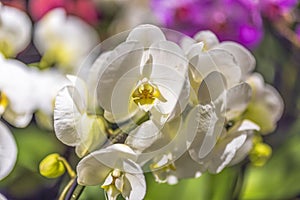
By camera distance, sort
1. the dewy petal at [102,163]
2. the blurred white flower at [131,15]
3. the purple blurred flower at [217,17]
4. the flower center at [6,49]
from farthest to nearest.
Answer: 1. the blurred white flower at [131,15]
2. the purple blurred flower at [217,17]
3. the flower center at [6,49]
4. the dewy petal at [102,163]

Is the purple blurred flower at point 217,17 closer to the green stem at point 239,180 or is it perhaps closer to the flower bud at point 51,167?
the green stem at point 239,180

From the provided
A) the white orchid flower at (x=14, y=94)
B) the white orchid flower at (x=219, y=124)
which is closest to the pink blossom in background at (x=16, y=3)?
the white orchid flower at (x=14, y=94)

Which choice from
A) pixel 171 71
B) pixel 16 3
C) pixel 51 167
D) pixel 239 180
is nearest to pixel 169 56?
pixel 171 71

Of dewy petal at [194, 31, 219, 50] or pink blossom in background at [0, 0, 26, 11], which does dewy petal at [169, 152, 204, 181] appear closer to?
dewy petal at [194, 31, 219, 50]

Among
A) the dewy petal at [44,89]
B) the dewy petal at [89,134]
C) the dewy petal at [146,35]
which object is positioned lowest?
the dewy petal at [44,89]

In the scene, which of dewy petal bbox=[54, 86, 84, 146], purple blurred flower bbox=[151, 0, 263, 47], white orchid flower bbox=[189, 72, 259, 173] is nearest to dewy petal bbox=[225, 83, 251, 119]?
white orchid flower bbox=[189, 72, 259, 173]
